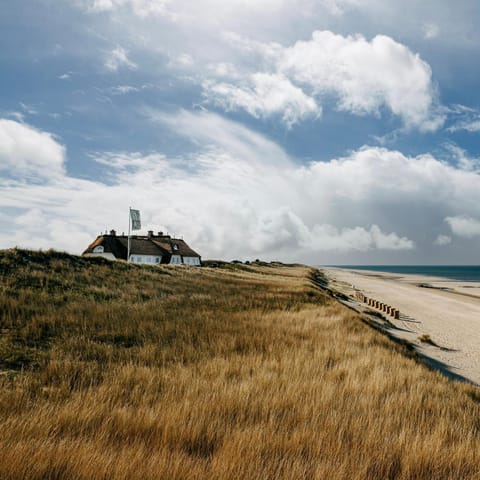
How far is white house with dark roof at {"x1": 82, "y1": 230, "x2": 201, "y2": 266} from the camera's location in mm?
51312

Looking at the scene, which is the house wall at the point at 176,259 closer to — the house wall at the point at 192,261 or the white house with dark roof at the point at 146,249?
the white house with dark roof at the point at 146,249

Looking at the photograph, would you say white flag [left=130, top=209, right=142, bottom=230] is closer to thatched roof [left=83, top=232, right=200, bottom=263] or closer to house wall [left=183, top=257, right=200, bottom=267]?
thatched roof [left=83, top=232, right=200, bottom=263]

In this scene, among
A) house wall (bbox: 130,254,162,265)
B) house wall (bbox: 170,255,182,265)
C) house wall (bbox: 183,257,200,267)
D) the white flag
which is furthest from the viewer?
house wall (bbox: 183,257,200,267)

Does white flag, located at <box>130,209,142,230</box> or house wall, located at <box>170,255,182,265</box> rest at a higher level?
white flag, located at <box>130,209,142,230</box>

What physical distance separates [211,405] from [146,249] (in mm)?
51785

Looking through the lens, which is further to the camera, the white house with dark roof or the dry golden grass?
the white house with dark roof

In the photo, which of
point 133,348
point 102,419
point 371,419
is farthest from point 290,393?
point 133,348

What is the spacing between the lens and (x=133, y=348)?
28.9 ft

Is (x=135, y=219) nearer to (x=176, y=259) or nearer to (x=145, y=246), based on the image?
(x=145, y=246)

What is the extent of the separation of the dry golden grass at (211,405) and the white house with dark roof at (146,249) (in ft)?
135

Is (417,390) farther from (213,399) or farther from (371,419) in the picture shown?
(213,399)

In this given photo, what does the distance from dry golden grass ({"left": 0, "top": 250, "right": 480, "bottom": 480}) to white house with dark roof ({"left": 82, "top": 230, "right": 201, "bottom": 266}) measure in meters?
41.0

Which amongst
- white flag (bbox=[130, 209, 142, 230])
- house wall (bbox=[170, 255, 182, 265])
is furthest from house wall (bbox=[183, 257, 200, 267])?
white flag (bbox=[130, 209, 142, 230])

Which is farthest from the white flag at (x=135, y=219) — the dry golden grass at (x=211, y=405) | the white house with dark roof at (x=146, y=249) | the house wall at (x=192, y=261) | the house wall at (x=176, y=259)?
the dry golden grass at (x=211, y=405)
